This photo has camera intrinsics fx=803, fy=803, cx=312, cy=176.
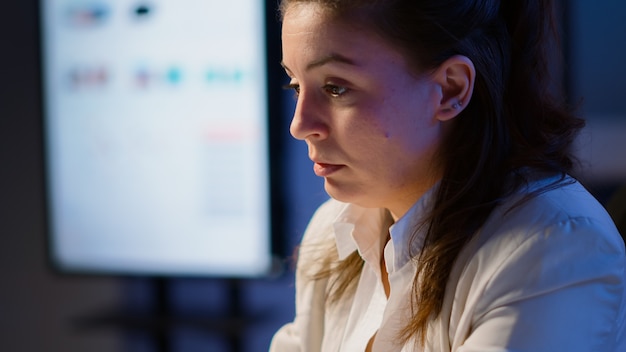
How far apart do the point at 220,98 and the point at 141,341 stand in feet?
2.60

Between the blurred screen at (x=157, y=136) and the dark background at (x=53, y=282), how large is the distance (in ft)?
0.28

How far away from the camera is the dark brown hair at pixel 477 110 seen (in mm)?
947

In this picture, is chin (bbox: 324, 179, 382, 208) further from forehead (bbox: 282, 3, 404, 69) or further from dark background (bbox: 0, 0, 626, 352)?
dark background (bbox: 0, 0, 626, 352)

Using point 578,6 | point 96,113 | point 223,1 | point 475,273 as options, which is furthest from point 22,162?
point 475,273

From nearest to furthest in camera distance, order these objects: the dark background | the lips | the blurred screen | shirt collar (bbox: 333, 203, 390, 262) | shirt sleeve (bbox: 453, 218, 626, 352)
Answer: shirt sleeve (bbox: 453, 218, 626, 352)
the lips
shirt collar (bbox: 333, 203, 390, 262)
the blurred screen
the dark background

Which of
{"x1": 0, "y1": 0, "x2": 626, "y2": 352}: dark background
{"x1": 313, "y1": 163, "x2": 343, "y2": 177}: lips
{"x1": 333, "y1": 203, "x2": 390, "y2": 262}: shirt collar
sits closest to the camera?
{"x1": 313, "y1": 163, "x2": 343, "y2": 177}: lips

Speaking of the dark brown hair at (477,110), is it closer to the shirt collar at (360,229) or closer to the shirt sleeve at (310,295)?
the shirt collar at (360,229)

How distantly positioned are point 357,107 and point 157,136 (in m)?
Answer: 1.13

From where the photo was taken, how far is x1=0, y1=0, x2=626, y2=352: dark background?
2102 mm

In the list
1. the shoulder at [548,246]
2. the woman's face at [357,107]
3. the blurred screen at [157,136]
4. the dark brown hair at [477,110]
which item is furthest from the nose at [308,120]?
the blurred screen at [157,136]

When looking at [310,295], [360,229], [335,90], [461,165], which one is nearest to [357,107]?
[335,90]

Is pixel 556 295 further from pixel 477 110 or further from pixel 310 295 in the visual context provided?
pixel 310 295

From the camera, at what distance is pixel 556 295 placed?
0.90m

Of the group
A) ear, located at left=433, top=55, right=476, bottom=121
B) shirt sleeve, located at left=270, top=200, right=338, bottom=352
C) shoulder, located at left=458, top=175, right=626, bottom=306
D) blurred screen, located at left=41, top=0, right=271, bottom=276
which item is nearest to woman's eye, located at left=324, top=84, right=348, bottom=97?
ear, located at left=433, top=55, right=476, bottom=121
